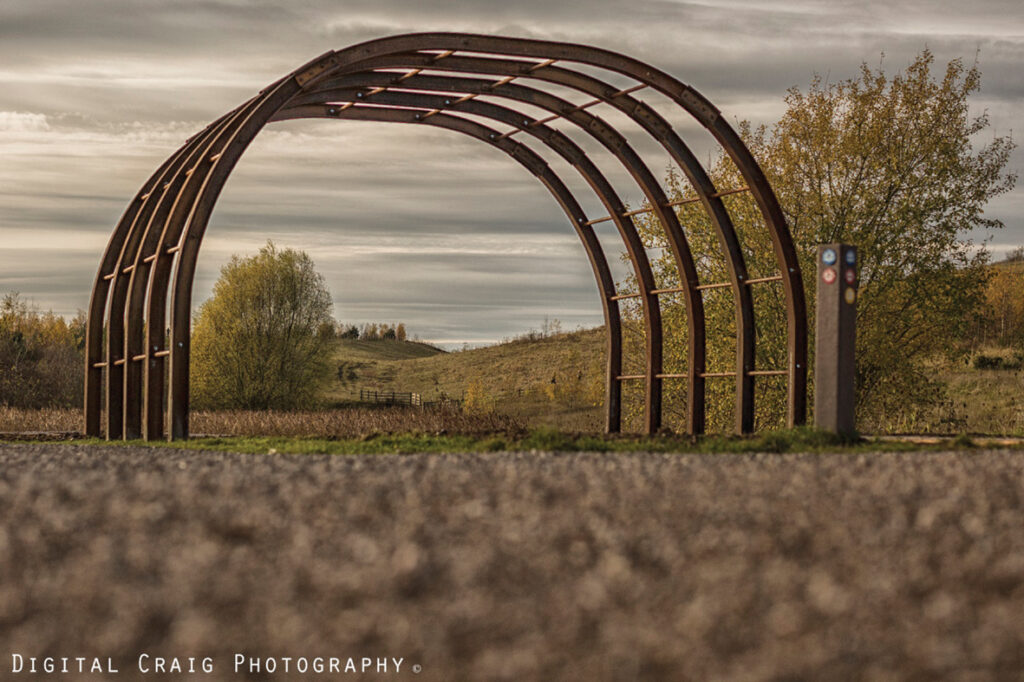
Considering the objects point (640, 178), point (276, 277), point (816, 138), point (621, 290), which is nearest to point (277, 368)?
point (276, 277)

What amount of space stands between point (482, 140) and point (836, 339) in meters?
6.46

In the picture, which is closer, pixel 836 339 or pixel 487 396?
pixel 836 339

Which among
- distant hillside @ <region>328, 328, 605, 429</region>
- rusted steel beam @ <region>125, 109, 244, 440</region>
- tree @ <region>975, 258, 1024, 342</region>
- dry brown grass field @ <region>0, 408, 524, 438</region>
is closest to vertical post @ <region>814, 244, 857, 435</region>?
dry brown grass field @ <region>0, 408, 524, 438</region>

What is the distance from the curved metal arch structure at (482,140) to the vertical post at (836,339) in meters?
0.89

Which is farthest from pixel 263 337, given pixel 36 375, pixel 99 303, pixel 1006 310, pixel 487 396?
pixel 1006 310

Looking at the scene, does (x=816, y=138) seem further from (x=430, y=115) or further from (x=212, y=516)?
(x=212, y=516)

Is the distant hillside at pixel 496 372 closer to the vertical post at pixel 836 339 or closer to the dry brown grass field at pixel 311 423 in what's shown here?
the dry brown grass field at pixel 311 423

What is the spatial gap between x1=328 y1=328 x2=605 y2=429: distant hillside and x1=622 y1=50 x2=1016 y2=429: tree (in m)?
24.8

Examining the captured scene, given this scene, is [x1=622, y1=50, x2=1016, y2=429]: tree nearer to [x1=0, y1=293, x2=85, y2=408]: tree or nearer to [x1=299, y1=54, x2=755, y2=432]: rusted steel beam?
[x1=299, y1=54, x2=755, y2=432]: rusted steel beam

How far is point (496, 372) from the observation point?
6688 centimetres

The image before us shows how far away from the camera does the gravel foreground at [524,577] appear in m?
3.58

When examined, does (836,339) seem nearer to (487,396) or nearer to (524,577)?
(524,577)

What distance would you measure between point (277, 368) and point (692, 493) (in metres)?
32.8

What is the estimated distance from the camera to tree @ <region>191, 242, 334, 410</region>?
37.8 m
